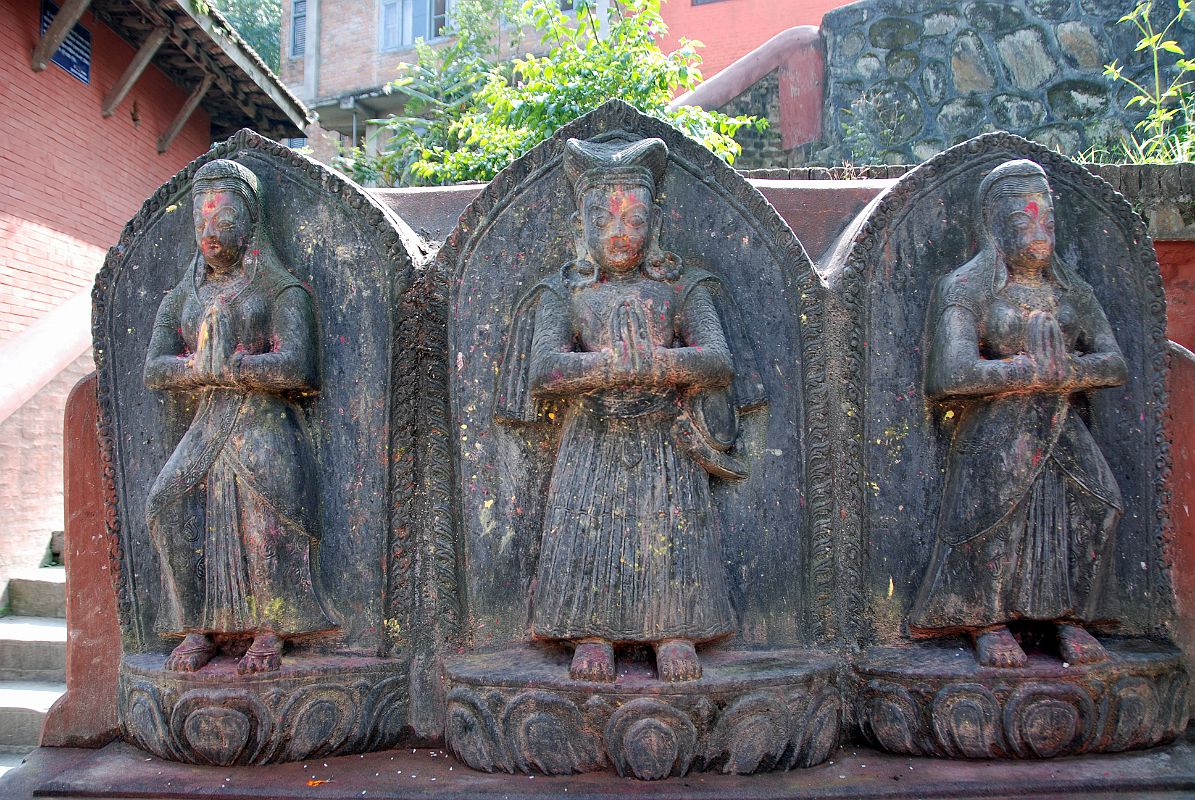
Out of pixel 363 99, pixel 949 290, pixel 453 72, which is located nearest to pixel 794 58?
pixel 453 72

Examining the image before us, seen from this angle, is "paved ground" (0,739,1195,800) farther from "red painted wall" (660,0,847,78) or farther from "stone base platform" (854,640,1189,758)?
"red painted wall" (660,0,847,78)

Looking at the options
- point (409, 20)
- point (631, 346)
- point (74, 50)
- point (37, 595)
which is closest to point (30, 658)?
point (37, 595)

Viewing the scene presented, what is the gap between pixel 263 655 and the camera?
10.2 ft

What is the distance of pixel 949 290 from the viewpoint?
3289 millimetres

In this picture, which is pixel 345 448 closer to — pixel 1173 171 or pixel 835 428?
pixel 835 428

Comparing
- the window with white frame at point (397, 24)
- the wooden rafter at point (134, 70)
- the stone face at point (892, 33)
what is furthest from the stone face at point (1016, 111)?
the window with white frame at point (397, 24)

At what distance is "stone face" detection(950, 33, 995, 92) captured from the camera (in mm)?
9156

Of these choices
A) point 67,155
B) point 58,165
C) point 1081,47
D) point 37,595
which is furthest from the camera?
point 1081,47

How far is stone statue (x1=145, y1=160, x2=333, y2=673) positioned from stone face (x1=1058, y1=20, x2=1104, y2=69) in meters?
8.96

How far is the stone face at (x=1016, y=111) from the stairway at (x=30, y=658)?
938 centimetres

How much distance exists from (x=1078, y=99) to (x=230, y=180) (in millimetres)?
8918

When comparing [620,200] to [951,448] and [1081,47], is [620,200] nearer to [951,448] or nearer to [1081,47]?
[951,448]

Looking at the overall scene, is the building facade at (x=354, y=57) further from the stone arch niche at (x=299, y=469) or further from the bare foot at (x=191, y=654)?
the bare foot at (x=191, y=654)

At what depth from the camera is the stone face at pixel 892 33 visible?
9219 millimetres
